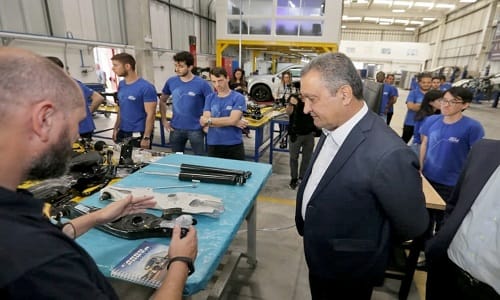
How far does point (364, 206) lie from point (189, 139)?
102 inches

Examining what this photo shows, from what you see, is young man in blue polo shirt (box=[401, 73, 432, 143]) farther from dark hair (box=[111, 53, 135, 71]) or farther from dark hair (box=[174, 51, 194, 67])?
dark hair (box=[111, 53, 135, 71])

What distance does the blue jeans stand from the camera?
3375 millimetres

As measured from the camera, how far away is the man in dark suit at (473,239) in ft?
3.67

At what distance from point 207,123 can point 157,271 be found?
6.80 ft

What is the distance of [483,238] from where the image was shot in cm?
114

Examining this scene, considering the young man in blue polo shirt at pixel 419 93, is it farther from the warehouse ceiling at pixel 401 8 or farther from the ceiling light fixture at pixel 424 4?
the ceiling light fixture at pixel 424 4

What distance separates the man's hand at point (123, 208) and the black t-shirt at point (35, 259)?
0.61 metres

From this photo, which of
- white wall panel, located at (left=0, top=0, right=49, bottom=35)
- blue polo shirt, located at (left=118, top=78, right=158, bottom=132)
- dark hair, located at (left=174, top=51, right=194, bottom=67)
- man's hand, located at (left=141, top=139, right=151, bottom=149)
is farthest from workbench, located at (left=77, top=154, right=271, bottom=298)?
white wall panel, located at (left=0, top=0, right=49, bottom=35)

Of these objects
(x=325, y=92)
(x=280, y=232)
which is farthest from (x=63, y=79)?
(x=280, y=232)

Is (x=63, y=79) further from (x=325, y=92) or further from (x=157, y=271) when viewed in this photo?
A: (x=325, y=92)

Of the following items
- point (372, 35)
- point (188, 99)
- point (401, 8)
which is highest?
point (401, 8)

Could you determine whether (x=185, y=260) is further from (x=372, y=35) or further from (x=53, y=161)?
(x=372, y=35)

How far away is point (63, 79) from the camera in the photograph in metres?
0.62

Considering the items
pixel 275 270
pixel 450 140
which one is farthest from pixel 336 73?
pixel 275 270
